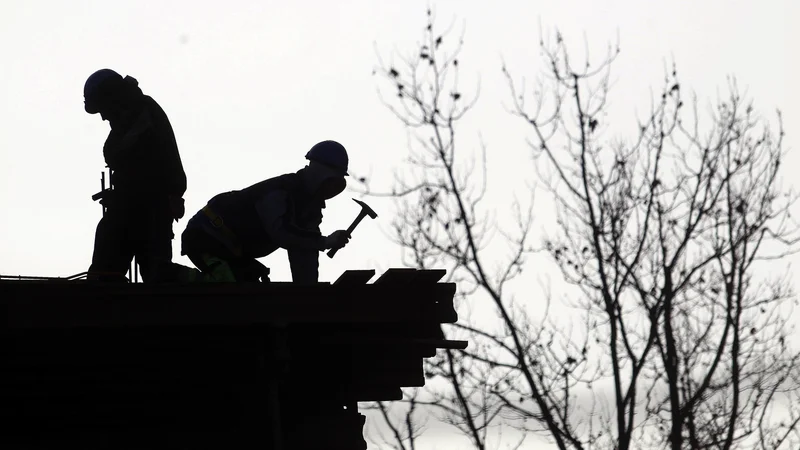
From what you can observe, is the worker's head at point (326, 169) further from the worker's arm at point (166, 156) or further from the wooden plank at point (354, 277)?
the wooden plank at point (354, 277)

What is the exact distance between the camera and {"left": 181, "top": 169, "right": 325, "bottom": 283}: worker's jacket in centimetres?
979

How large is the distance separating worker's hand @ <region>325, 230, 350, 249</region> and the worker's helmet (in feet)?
1.78

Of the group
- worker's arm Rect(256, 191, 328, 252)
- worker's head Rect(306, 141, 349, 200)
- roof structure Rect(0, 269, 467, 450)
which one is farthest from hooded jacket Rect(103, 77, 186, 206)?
roof structure Rect(0, 269, 467, 450)

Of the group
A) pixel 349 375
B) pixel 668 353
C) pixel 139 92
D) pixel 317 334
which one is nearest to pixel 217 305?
pixel 317 334

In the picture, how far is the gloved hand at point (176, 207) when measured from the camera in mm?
10125

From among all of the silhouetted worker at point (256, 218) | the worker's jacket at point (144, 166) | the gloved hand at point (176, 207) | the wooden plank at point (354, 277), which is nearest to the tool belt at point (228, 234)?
the silhouetted worker at point (256, 218)

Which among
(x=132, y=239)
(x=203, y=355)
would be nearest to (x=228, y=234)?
(x=132, y=239)

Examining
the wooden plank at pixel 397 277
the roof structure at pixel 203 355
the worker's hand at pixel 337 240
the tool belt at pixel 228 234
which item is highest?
the tool belt at pixel 228 234

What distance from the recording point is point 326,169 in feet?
32.8

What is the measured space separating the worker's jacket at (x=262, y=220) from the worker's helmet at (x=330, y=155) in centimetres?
19

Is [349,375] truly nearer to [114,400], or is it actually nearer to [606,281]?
[114,400]

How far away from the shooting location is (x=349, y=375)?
9461mm

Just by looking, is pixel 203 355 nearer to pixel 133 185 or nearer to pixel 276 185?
pixel 276 185

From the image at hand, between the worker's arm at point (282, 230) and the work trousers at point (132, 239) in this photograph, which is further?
the work trousers at point (132, 239)
